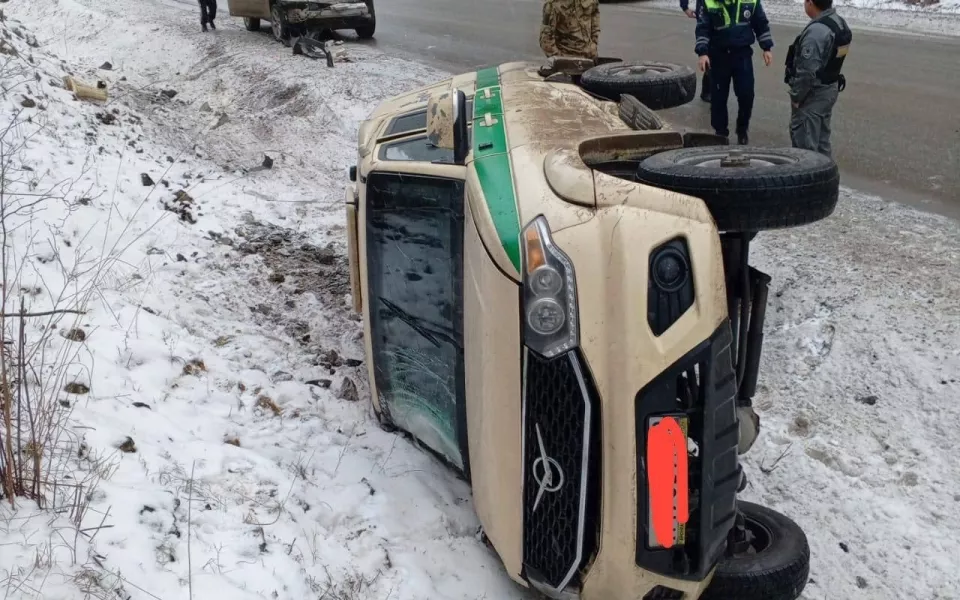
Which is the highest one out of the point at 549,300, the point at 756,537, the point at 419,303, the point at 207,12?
the point at 207,12

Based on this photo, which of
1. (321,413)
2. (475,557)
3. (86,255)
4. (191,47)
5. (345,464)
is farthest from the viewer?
(191,47)

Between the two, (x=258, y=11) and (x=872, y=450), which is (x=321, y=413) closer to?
(x=872, y=450)

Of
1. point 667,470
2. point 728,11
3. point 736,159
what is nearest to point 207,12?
point 728,11

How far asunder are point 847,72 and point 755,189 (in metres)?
8.18

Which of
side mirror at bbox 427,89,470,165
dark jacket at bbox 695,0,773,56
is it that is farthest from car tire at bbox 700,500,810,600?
dark jacket at bbox 695,0,773,56

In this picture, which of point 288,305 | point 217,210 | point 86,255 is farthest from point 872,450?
point 217,210

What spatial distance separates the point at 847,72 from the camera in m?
9.59

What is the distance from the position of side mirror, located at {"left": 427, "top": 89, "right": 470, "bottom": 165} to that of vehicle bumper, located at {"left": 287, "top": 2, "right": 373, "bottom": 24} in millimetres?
10045

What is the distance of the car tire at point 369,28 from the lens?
522 inches

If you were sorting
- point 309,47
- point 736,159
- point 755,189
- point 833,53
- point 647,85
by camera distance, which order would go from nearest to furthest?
1. point 755,189
2. point 736,159
3. point 647,85
4. point 833,53
5. point 309,47

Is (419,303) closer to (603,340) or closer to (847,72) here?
(603,340)

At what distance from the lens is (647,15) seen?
1468 centimetres

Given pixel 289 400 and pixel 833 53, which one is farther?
pixel 833 53

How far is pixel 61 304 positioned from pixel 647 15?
12.9 m
